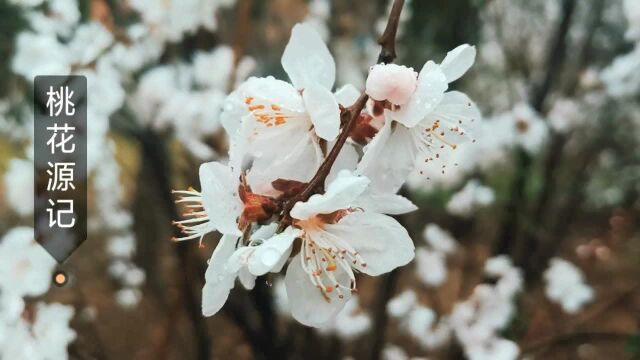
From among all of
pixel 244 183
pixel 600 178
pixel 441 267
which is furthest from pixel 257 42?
pixel 244 183

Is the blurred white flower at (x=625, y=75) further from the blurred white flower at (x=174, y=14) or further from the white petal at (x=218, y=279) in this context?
the white petal at (x=218, y=279)

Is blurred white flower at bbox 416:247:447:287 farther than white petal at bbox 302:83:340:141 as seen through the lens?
Yes

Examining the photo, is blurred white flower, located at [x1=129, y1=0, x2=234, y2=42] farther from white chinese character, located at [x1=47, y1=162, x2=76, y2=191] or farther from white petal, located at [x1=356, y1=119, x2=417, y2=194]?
white petal, located at [x1=356, y1=119, x2=417, y2=194]

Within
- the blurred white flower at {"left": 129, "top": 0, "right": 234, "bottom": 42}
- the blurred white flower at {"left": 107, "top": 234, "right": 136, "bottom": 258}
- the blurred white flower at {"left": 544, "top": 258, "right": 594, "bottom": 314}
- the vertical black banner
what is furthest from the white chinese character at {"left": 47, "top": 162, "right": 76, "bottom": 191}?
the blurred white flower at {"left": 107, "top": 234, "right": 136, "bottom": 258}

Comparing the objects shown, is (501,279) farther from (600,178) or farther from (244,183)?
(244,183)

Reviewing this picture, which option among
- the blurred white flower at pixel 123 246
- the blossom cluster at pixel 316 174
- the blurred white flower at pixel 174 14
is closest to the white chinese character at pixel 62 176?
the blurred white flower at pixel 174 14

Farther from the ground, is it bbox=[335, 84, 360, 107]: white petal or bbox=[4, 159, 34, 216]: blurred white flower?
bbox=[4, 159, 34, 216]: blurred white flower
